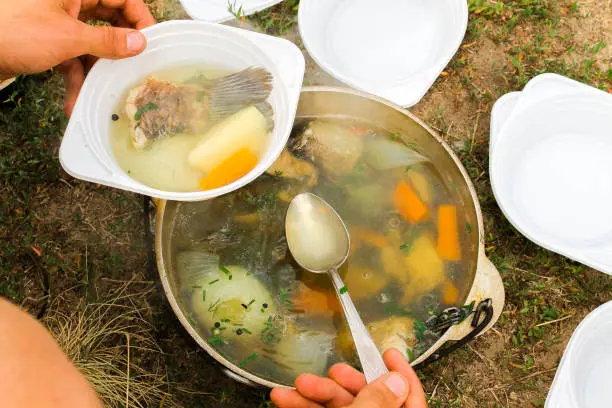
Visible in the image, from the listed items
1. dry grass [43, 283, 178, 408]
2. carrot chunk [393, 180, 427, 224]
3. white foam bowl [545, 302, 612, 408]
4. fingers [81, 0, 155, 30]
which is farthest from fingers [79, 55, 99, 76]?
white foam bowl [545, 302, 612, 408]

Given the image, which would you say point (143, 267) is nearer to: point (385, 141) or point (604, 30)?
point (385, 141)

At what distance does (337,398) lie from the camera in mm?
1419

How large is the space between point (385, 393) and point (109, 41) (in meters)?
1.13

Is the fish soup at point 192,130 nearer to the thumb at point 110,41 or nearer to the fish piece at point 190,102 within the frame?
the fish piece at point 190,102

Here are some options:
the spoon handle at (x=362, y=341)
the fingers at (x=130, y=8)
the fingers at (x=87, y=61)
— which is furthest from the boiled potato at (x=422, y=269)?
the fingers at (x=87, y=61)

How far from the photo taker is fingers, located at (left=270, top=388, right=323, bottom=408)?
4.76ft

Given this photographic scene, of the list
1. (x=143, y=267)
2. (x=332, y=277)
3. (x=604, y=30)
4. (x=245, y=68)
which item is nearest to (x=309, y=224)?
(x=332, y=277)

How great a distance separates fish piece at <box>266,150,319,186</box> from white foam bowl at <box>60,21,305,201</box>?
16.8 inches

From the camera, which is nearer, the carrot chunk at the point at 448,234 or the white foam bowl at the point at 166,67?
the white foam bowl at the point at 166,67

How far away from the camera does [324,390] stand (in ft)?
4.64

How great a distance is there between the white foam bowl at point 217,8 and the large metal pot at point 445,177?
675mm

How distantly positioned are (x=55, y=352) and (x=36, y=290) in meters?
1.31

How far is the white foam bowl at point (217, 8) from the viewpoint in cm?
229

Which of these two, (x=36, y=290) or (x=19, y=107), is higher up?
(x=19, y=107)
